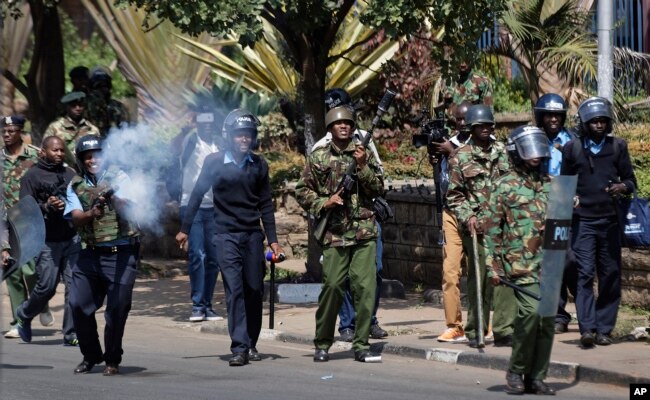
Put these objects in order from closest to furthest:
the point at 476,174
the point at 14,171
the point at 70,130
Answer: the point at 476,174, the point at 14,171, the point at 70,130

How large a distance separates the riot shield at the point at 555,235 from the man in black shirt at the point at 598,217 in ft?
6.49

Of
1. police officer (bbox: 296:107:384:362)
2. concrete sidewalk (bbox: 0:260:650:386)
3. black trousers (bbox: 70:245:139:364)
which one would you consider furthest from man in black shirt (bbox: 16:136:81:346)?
police officer (bbox: 296:107:384:362)

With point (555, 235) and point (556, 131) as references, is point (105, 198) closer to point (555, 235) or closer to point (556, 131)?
point (555, 235)

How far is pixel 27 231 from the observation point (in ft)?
33.8

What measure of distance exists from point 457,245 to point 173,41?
16.6 meters

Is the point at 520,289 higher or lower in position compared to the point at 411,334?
higher

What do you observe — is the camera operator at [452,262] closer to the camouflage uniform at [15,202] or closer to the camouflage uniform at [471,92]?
the camouflage uniform at [471,92]

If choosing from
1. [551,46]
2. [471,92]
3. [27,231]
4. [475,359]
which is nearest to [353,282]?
[475,359]

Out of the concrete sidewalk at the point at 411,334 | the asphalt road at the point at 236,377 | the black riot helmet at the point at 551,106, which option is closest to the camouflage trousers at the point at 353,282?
the asphalt road at the point at 236,377

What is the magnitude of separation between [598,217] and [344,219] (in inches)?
77.5

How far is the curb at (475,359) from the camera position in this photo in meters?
9.21

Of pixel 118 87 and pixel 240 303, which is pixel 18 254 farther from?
pixel 118 87

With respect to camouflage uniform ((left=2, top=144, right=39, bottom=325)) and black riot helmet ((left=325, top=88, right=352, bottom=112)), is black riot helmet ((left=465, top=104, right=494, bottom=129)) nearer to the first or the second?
black riot helmet ((left=325, top=88, right=352, bottom=112))

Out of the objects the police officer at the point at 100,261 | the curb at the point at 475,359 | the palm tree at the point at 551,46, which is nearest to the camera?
the curb at the point at 475,359
